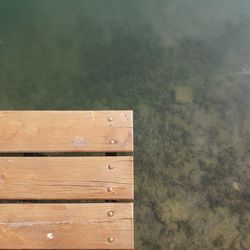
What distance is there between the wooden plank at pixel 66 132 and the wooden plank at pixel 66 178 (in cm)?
5

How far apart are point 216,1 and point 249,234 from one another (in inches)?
58.3

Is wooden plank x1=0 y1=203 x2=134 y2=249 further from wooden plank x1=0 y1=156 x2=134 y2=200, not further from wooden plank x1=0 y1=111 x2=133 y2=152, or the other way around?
wooden plank x1=0 y1=111 x2=133 y2=152

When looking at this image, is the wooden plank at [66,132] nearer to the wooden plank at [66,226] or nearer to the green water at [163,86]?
the wooden plank at [66,226]

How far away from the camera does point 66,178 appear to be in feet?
5.27

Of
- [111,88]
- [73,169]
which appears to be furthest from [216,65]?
[73,169]

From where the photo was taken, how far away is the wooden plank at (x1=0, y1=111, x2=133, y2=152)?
1.65m

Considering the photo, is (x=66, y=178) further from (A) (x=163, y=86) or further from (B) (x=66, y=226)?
(A) (x=163, y=86)

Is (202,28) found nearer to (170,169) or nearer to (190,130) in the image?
(190,130)

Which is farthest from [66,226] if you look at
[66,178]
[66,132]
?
[66,132]

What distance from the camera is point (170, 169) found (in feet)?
7.56

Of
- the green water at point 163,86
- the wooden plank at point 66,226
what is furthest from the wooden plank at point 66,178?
the green water at point 163,86

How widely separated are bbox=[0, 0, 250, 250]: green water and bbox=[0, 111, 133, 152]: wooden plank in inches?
26.4

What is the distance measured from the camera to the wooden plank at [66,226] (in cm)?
154

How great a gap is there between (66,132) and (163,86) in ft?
3.22
